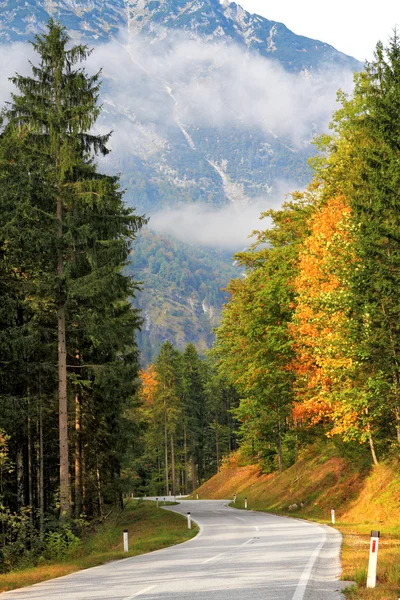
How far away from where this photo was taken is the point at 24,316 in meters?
23.2

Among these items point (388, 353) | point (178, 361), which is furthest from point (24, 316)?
point (178, 361)

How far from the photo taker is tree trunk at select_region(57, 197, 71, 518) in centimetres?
1984

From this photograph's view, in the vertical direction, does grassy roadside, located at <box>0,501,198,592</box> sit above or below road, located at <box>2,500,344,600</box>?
below

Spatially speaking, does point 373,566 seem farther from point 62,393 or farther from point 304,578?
point 62,393

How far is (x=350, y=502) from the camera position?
28.8m

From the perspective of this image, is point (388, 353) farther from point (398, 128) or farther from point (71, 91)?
point (71, 91)

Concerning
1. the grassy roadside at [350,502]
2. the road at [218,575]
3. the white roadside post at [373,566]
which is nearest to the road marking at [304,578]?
the road at [218,575]

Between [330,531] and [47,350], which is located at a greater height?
[47,350]

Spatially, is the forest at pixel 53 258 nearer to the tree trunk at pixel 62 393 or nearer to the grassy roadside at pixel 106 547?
the tree trunk at pixel 62 393

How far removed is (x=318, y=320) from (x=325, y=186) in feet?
36.5

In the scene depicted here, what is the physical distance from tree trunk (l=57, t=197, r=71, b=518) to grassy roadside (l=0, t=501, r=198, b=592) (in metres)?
1.66

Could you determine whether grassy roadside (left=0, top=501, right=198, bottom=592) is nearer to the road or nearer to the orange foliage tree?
the road

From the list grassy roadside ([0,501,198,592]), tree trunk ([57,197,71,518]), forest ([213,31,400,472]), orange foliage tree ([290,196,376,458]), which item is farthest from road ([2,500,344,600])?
forest ([213,31,400,472])

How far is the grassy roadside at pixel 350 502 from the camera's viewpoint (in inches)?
434
